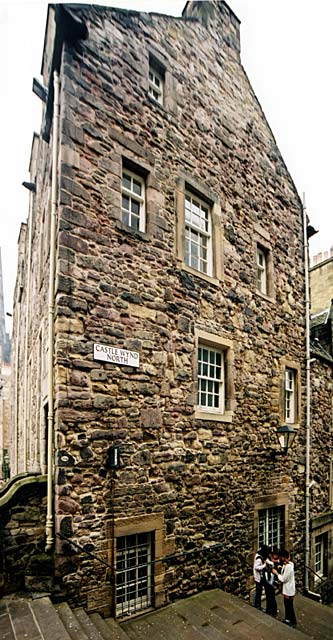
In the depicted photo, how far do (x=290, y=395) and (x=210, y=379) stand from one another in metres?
3.51

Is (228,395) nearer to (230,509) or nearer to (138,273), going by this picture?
(230,509)

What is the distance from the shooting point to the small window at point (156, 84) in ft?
24.2

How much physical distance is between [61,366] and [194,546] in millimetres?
3889

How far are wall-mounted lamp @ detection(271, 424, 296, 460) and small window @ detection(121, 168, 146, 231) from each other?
5.28 m

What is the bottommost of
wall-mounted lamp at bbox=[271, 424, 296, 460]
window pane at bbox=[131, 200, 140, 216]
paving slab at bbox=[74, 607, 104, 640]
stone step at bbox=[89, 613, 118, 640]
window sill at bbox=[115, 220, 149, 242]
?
stone step at bbox=[89, 613, 118, 640]

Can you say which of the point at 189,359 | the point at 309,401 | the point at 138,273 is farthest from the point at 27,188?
the point at 309,401

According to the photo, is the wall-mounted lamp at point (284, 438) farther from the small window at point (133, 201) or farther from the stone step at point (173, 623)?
the small window at point (133, 201)

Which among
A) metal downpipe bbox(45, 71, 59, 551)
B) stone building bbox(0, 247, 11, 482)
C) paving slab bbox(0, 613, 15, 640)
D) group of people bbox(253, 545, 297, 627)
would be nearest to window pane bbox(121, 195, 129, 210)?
metal downpipe bbox(45, 71, 59, 551)

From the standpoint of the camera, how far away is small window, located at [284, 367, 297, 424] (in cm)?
974

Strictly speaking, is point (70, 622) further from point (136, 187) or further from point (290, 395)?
point (290, 395)

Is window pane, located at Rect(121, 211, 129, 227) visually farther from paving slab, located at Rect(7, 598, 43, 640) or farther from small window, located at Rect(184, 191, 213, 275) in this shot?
paving slab, located at Rect(7, 598, 43, 640)

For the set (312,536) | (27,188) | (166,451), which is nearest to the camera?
(166,451)

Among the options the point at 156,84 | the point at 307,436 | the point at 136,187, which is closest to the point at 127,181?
the point at 136,187

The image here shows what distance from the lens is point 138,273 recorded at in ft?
20.6
